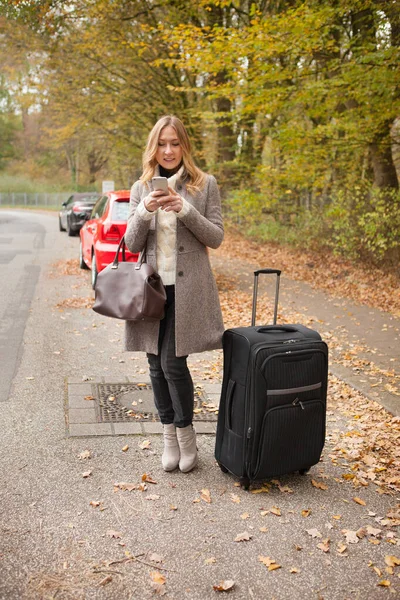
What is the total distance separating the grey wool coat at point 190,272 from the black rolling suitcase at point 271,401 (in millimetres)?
185

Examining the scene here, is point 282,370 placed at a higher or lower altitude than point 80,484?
higher

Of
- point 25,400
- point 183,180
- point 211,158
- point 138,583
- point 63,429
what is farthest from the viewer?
point 211,158

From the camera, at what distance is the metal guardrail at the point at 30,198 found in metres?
64.3

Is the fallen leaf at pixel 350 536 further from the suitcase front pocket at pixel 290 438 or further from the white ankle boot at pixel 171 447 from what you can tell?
the white ankle boot at pixel 171 447

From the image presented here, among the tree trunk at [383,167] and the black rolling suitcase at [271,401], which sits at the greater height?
the tree trunk at [383,167]

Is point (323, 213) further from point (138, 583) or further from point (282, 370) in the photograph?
point (138, 583)

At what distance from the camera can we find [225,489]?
3.86 metres

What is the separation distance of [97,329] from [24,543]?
17.5 ft

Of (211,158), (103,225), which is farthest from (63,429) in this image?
(211,158)

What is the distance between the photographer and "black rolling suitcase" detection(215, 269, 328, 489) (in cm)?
368

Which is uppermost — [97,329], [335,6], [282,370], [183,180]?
[335,6]

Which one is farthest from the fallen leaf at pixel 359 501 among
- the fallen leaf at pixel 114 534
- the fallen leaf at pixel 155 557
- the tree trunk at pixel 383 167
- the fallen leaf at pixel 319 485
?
the tree trunk at pixel 383 167

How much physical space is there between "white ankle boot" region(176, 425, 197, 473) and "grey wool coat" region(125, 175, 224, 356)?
0.54 meters

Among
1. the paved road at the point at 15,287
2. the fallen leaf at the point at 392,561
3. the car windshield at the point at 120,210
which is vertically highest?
the car windshield at the point at 120,210
